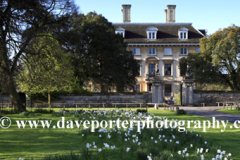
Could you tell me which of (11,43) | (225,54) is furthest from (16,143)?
(225,54)

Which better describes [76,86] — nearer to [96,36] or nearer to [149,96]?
[96,36]

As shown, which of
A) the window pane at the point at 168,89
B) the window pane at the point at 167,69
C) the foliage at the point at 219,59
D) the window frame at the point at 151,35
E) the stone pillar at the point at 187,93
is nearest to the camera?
the stone pillar at the point at 187,93

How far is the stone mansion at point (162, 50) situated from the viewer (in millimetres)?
52719

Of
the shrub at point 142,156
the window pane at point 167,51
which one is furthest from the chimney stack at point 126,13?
the shrub at point 142,156

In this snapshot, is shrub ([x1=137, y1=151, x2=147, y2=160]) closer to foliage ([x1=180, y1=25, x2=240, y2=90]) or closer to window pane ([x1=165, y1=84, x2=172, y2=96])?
foliage ([x1=180, y1=25, x2=240, y2=90])

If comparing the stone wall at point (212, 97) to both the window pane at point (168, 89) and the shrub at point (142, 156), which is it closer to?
the window pane at point (168, 89)

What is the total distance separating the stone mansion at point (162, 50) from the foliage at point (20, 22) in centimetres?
3245

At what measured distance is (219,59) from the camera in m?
39.0

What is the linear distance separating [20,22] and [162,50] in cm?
3869

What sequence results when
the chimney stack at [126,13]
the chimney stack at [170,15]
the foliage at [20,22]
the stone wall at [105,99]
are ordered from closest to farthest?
the foliage at [20,22]
the stone wall at [105,99]
the chimney stack at [126,13]
the chimney stack at [170,15]

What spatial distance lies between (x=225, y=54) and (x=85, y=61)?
815 inches

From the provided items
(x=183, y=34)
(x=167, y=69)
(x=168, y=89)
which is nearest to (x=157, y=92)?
(x=168, y=89)

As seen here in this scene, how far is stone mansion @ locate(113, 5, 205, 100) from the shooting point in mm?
52719

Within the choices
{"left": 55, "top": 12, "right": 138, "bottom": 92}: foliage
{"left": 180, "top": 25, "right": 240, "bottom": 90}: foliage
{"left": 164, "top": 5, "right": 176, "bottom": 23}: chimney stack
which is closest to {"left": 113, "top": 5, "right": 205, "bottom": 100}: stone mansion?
{"left": 164, "top": 5, "right": 176, "bottom": 23}: chimney stack
